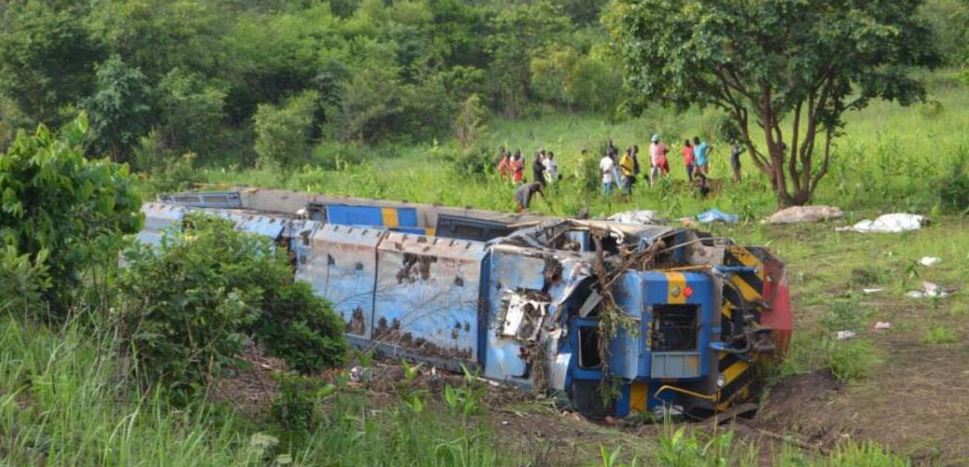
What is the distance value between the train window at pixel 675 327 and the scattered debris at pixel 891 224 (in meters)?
8.72

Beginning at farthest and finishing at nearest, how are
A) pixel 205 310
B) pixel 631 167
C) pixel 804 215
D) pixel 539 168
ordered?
pixel 539 168 < pixel 631 167 < pixel 804 215 < pixel 205 310

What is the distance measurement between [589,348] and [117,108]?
25834 mm

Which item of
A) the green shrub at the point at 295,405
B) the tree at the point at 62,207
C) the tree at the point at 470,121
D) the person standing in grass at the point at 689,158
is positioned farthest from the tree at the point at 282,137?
the green shrub at the point at 295,405

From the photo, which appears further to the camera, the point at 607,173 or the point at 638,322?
the point at 607,173

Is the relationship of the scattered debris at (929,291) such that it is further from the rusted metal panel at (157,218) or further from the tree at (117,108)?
Answer: the tree at (117,108)

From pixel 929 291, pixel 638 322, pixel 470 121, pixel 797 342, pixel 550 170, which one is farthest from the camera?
pixel 470 121

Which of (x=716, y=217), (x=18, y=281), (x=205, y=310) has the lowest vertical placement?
(x=716, y=217)

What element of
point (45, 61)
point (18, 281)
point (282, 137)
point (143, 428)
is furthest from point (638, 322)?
point (45, 61)

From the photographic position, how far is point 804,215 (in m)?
19.0

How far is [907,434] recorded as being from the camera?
9039 millimetres

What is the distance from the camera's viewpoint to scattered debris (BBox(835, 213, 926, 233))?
58.4 ft

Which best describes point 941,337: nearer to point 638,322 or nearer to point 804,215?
point 638,322

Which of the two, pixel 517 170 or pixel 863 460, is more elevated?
pixel 517 170

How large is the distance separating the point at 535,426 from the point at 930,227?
35.8 ft
